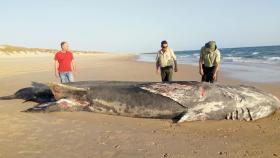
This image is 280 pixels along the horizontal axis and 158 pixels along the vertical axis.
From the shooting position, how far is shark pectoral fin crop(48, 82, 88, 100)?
341 inches

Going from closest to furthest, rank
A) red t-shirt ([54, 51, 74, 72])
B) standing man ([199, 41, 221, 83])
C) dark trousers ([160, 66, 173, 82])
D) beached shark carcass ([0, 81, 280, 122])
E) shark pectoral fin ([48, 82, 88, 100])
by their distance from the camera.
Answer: beached shark carcass ([0, 81, 280, 122]) → shark pectoral fin ([48, 82, 88, 100]) → standing man ([199, 41, 221, 83]) → dark trousers ([160, 66, 173, 82]) → red t-shirt ([54, 51, 74, 72])

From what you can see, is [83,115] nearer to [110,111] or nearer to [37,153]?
[110,111]

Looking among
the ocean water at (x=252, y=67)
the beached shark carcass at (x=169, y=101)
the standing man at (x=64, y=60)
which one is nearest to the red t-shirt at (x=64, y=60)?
the standing man at (x=64, y=60)

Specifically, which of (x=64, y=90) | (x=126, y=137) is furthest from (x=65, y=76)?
(x=126, y=137)

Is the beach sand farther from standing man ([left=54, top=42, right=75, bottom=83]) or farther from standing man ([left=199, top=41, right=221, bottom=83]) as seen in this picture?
standing man ([left=54, top=42, right=75, bottom=83])

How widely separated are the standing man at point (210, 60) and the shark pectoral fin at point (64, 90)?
10.5 ft

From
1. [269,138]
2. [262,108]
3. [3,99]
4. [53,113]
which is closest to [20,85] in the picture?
[3,99]

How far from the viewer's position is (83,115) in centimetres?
795

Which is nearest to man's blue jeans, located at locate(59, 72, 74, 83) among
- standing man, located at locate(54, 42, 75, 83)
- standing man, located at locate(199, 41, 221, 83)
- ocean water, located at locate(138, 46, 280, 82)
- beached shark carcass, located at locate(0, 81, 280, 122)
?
standing man, located at locate(54, 42, 75, 83)

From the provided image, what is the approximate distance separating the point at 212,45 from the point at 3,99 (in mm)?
5744

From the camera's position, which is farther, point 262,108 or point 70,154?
point 262,108

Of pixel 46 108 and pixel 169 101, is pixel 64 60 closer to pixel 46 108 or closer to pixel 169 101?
pixel 46 108

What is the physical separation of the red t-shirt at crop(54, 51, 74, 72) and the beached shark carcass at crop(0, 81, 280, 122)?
6.88ft

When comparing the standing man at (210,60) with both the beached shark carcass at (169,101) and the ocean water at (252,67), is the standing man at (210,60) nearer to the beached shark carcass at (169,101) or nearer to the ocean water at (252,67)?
the beached shark carcass at (169,101)
